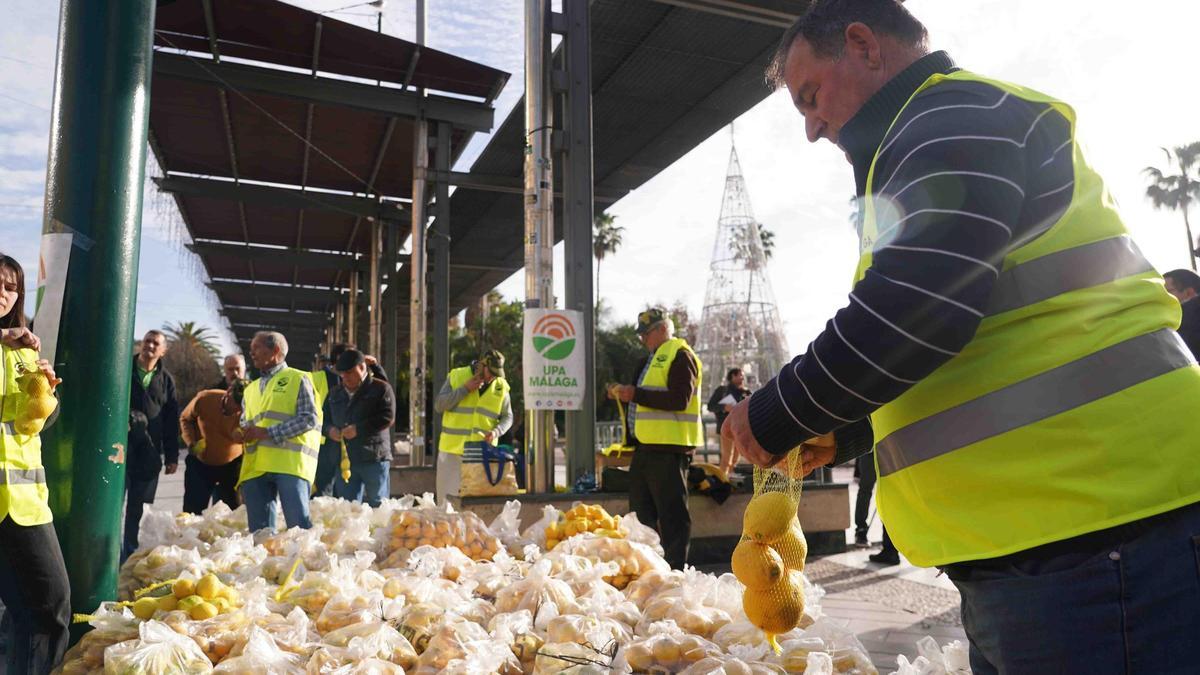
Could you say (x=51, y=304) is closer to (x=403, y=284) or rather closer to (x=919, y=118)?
(x=919, y=118)

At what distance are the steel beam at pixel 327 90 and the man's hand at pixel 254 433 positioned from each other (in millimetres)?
7140

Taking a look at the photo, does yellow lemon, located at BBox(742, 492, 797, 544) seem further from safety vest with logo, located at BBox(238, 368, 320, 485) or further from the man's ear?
safety vest with logo, located at BBox(238, 368, 320, 485)

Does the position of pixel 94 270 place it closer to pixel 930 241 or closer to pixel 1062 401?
pixel 930 241

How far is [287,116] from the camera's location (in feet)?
43.7

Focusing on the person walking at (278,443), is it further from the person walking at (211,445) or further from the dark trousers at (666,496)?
the dark trousers at (666,496)

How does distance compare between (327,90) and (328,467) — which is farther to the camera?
(327,90)

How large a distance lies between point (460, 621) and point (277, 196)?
1501cm

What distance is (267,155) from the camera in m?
15.1

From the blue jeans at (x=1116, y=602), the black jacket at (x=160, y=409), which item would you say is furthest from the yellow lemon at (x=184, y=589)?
the black jacket at (x=160, y=409)

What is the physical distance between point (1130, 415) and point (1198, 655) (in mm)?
363

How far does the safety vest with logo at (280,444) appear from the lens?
621cm

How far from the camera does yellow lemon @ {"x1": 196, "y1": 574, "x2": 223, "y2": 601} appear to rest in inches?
142

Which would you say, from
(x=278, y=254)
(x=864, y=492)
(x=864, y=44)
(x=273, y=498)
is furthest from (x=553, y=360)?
(x=278, y=254)

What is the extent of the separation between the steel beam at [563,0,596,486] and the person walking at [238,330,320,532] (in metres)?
2.80
